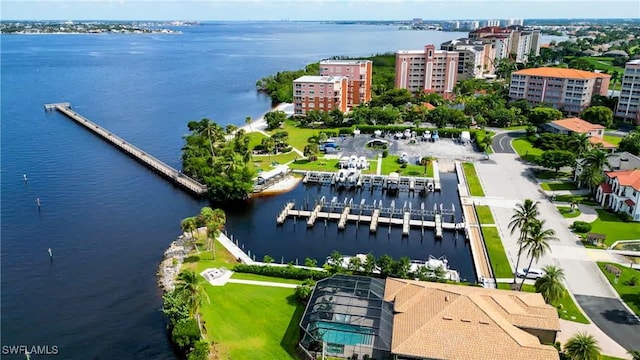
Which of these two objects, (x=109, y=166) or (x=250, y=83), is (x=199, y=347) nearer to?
(x=109, y=166)

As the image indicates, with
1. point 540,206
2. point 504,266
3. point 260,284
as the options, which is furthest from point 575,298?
point 260,284

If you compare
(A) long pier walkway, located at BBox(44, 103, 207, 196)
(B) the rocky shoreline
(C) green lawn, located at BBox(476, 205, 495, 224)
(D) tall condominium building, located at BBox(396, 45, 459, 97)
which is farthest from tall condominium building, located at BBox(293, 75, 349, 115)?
(B) the rocky shoreline

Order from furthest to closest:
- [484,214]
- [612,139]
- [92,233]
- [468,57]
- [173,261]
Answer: [468,57]
[612,139]
[484,214]
[92,233]
[173,261]

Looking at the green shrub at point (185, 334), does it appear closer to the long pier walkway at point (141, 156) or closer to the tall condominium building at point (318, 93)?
the long pier walkway at point (141, 156)

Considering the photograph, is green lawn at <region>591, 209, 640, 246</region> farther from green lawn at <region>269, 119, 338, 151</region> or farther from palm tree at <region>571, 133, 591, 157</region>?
green lawn at <region>269, 119, 338, 151</region>

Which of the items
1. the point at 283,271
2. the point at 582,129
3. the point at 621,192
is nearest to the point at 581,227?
the point at 621,192

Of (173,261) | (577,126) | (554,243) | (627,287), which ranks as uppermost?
(577,126)

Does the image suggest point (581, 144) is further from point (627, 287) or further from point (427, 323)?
point (427, 323)

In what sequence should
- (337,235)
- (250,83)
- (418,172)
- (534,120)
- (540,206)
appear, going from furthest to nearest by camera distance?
(250,83) → (534,120) → (418,172) → (540,206) → (337,235)
